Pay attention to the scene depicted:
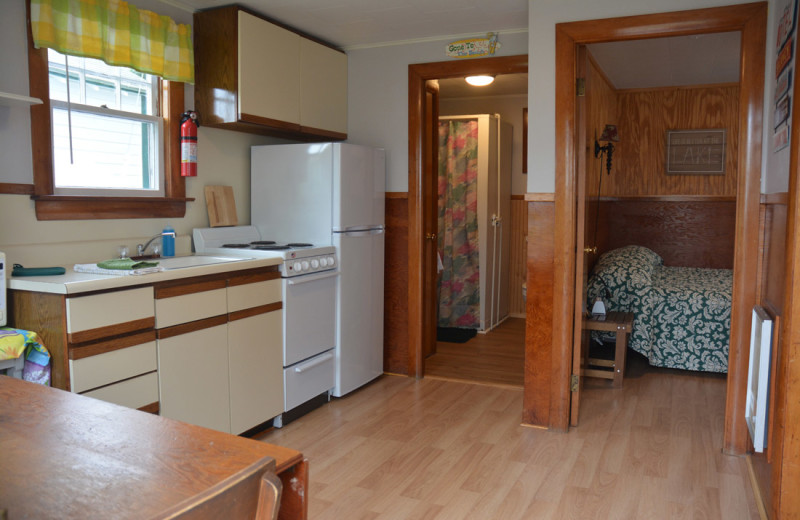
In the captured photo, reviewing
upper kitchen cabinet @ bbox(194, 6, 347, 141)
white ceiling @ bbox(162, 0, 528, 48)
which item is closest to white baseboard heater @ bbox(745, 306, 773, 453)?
white ceiling @ bbox(162, 0, 528, 48)

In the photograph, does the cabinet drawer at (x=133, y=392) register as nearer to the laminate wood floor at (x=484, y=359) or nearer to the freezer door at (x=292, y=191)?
the freezer door at (x=292, y=191)

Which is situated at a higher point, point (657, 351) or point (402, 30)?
point (402, 30)

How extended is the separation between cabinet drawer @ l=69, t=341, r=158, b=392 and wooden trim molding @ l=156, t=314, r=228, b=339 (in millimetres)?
67

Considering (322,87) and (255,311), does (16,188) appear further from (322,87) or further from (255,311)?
(322,87)

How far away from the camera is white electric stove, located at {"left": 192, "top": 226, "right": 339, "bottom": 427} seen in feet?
10.9

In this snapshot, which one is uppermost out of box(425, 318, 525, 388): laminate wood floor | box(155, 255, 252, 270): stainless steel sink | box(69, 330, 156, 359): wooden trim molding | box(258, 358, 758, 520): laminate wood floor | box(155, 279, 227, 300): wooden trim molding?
box(155, 255, 252, 270): stainless steel sink

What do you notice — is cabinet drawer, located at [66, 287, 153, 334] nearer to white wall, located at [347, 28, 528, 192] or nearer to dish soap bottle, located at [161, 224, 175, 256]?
dish soap bottle, located at [161, 224, 175, 256]

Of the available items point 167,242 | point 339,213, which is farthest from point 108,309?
point 339,213

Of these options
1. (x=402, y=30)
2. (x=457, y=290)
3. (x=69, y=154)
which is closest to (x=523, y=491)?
(x=69, y=154)

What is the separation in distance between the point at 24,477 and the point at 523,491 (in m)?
2.09

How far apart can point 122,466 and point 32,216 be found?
6.68 ft

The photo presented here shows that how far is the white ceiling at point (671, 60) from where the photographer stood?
14.7 ft

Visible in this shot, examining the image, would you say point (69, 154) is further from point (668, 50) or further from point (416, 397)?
point (668, 50)

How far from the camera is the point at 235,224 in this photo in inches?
148
